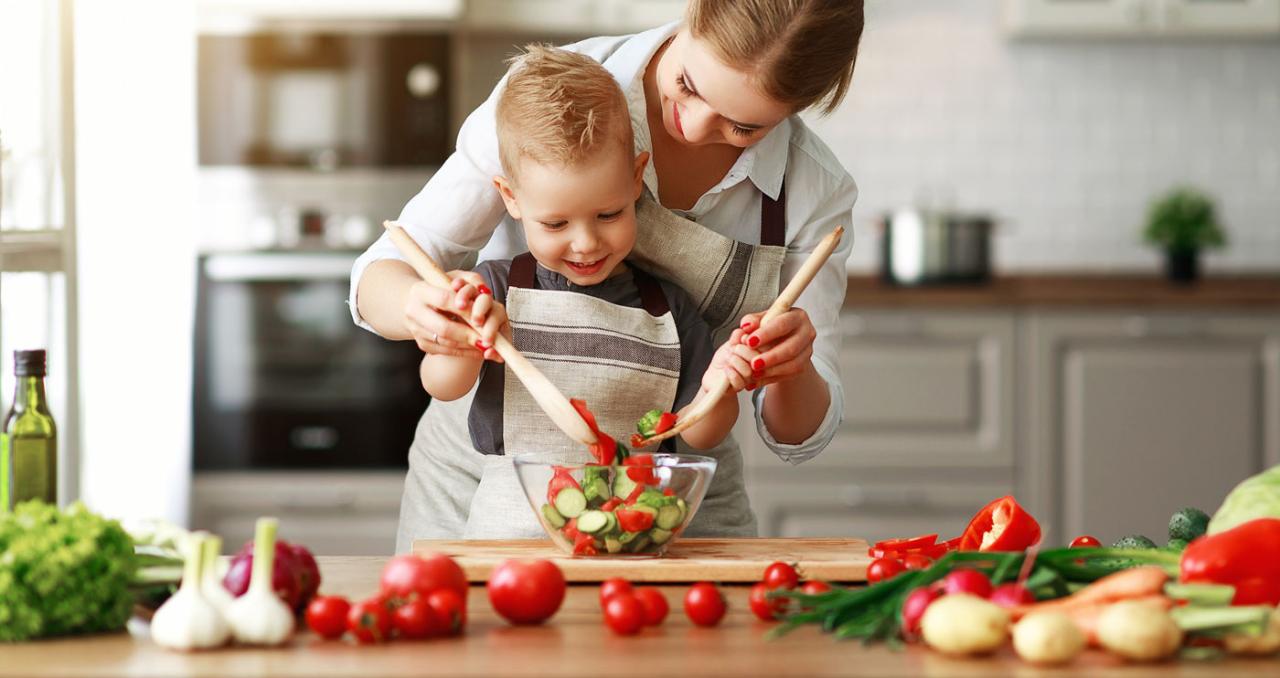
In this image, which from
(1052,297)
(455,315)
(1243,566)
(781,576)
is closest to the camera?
(1243,566)

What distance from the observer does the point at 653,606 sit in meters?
1.16

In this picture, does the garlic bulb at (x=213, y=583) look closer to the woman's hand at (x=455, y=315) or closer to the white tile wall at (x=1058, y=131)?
the woman's hand at (x=455, y=315)

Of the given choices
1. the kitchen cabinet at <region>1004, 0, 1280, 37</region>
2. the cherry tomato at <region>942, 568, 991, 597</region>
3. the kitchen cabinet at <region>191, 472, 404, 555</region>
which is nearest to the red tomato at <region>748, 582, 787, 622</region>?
the cherry tomato at <region>942, 568, 991, 597</region>

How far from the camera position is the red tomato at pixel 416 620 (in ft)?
3.59

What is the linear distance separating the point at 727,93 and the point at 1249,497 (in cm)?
65

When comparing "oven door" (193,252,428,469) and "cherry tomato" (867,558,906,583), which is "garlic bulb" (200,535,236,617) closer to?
"cherry tomato" (867,558,906,583)

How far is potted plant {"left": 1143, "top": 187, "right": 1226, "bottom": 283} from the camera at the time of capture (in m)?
3.96

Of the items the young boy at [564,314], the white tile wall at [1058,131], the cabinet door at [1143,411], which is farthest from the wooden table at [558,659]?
the white tile wall at [1058,131]

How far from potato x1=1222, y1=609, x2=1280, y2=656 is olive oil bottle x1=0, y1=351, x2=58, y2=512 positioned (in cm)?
107

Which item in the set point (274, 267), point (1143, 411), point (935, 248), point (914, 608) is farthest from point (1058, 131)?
point (914, 608)

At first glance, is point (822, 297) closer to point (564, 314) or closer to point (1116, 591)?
point (564, 314)

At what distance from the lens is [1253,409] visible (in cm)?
365

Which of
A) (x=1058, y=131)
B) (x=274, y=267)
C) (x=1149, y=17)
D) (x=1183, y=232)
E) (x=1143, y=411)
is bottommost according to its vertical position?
(x=1143, y=411)

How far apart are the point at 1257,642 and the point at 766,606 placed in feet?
1.26
